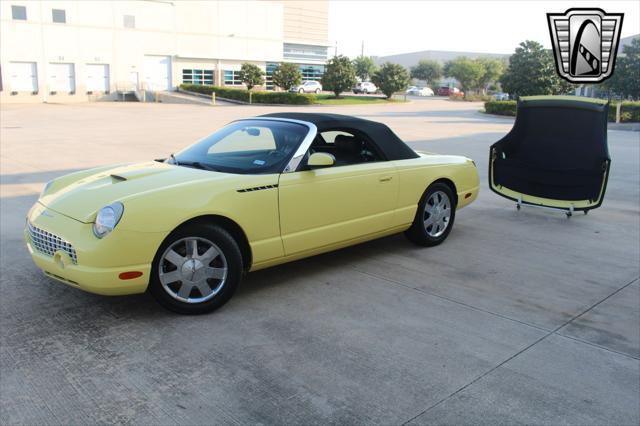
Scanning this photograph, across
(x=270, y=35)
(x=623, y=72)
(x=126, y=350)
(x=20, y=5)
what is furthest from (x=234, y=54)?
(x=126, y=350)

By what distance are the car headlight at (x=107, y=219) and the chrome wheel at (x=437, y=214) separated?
3.34 metres

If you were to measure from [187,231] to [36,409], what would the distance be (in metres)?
1.58

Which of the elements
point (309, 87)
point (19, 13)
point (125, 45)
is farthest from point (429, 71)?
point (19, 13)

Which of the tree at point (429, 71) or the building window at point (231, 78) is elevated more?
the tree at point (429, 71)

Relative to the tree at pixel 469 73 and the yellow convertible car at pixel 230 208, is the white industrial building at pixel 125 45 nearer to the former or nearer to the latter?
the tree at pixel 469 73

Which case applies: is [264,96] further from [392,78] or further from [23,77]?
[23,77]

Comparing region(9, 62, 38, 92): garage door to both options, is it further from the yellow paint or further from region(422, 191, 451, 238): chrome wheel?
region(422, 191, 451, 238): chrome wheel

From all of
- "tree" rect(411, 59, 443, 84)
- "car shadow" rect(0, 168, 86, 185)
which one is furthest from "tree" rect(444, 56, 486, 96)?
"car shadow" rect(0, 168, 86, 185)

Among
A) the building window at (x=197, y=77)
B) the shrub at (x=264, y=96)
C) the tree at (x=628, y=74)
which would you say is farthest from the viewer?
the building window at (x=197, y=77)

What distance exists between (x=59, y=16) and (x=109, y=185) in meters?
48.1

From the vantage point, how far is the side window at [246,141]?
540cm

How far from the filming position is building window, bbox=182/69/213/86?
56062mm

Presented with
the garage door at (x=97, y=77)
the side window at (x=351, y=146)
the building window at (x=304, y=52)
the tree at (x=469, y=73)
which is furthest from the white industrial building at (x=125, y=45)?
the side window at (x=351, y=146)

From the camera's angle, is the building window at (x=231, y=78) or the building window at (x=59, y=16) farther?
the building window at (x=231, y=78)
